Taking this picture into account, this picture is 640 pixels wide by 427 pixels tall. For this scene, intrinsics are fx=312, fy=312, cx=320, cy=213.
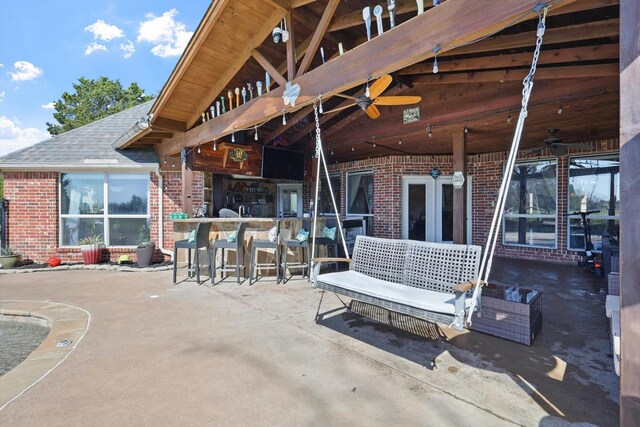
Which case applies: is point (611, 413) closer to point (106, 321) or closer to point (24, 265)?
point (106, 321)

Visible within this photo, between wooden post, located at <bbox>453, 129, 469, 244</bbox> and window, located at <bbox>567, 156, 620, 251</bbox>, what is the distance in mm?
2858

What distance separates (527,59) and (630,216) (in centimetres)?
278

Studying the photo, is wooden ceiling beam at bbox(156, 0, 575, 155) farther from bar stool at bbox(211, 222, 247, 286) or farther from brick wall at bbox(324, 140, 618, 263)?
brick wall at bbox(324, 140, 618, 263)

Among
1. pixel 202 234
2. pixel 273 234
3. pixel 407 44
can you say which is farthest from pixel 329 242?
pixel 407 44

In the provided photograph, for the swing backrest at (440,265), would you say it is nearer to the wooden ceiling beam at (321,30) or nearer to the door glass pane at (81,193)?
the wooden ceiling beam at (321,30)

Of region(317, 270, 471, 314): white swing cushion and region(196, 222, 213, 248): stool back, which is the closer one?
region(317, 270, 471, 314): white swing cushion

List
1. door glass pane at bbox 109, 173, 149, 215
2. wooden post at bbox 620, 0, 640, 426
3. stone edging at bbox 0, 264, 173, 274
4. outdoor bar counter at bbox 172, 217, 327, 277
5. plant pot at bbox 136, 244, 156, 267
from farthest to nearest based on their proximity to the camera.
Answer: door glass pane at bbox 109, 173, 149, 215 < plant pot at bbox 136, 244, 156, 267 < stone edging at bbox 0, 264, 173, 274 < outdoor bar counter at bbox 172, 217, 327, 277 < wooden post at bbox 620, 0, 640, 426

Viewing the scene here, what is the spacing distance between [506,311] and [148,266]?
670cm

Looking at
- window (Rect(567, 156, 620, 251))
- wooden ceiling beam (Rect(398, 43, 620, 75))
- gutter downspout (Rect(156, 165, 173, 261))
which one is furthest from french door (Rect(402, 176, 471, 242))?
gutter downspout (Rect(156, 165, 173, 261))

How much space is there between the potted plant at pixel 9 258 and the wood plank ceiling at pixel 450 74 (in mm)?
3948

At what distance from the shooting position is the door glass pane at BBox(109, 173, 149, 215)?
7352 mm

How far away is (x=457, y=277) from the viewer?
290cm

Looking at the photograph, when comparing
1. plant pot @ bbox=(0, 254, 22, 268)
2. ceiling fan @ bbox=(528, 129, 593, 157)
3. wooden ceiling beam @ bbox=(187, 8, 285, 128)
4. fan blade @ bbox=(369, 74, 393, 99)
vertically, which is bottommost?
plant pot @ bbox=(0, 254, 22, 268)

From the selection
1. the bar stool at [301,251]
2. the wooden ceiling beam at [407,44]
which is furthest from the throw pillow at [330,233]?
the wooden ceiling beam at [407,44]
